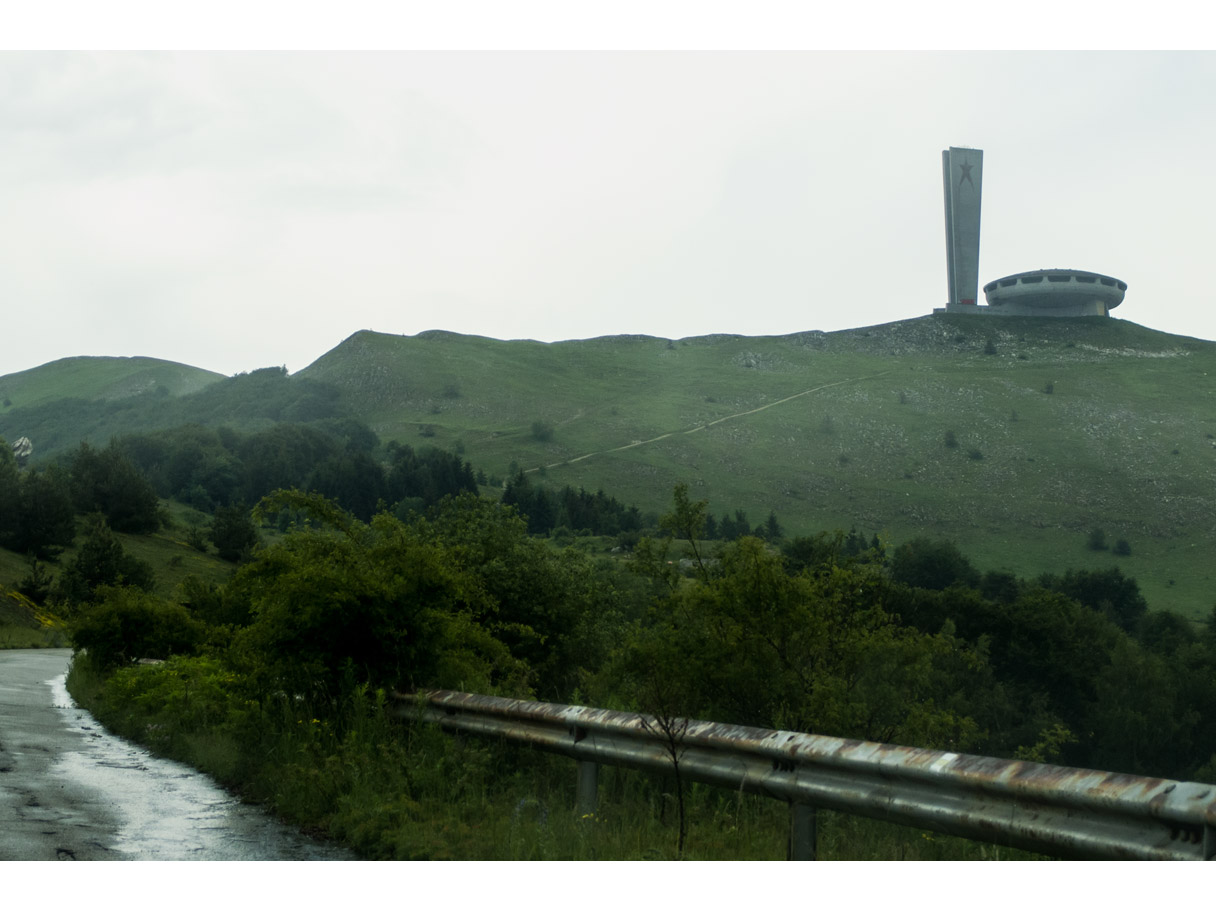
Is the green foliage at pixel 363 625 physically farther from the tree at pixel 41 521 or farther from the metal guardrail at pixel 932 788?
the tree at pixel 41 521

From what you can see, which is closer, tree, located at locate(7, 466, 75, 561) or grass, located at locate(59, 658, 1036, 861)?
Result: grass, located at locate(59, 658, 1036, 861)

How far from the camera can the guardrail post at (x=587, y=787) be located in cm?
688

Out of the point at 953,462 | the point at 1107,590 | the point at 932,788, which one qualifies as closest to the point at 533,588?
the point at 932,788

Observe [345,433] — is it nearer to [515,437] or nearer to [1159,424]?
[515,437]

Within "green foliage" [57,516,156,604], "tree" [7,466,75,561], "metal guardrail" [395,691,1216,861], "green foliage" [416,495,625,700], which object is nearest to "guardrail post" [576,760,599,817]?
"metal guardrail" [395,691,1216,861]

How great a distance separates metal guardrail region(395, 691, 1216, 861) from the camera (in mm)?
3961

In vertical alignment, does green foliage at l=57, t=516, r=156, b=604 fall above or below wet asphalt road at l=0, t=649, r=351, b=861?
below

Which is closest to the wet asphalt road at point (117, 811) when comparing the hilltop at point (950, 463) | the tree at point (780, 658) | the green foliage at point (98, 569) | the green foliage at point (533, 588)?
the tree at point (780, 658)

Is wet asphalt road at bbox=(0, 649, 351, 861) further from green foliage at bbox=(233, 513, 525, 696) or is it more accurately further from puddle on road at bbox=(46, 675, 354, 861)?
green foliage at bbox=(233, 513, 525, 696)

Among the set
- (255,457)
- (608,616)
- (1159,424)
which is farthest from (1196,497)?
(608,616)

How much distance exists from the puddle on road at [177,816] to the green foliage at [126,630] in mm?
10577

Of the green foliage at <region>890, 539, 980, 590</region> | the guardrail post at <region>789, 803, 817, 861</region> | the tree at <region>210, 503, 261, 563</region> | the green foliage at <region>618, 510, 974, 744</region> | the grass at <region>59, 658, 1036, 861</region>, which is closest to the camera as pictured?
the guardrail post at <region>789, 803, 817, 861</region>

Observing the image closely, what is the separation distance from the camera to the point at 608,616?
20094mm

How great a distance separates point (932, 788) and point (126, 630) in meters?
20.7
